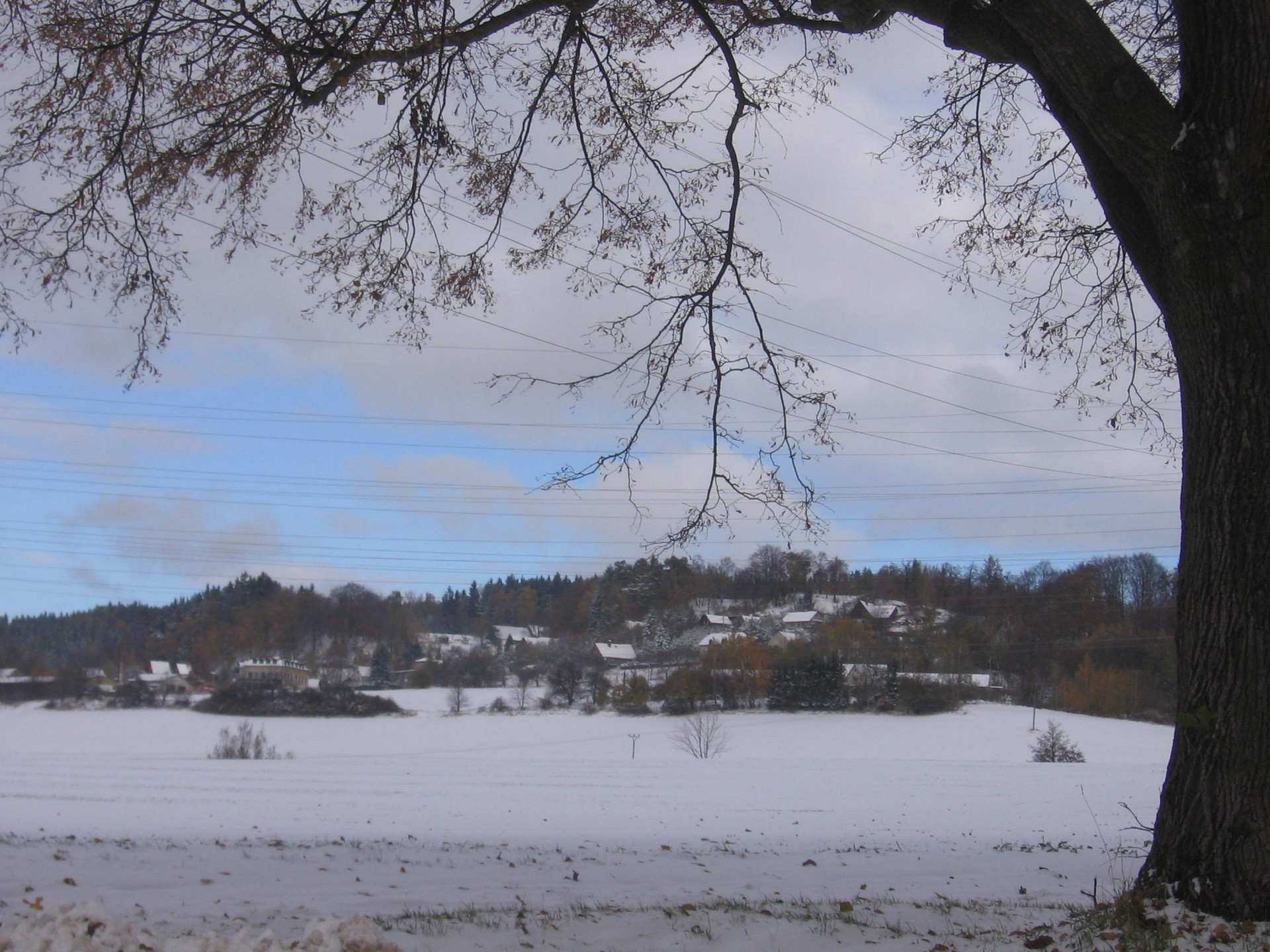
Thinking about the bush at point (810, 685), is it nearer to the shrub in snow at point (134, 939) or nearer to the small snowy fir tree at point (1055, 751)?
the small snowy fir tree at point (1055, 751)

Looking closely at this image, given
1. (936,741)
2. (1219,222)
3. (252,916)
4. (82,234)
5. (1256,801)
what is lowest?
(936,741)

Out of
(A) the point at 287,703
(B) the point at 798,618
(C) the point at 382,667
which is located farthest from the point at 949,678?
(C) the point at 382,667

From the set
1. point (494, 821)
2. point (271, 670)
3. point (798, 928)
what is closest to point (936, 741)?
point (494, 821)

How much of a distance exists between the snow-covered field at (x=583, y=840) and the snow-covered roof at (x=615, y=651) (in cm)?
1606

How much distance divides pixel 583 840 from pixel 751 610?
21.5 metres

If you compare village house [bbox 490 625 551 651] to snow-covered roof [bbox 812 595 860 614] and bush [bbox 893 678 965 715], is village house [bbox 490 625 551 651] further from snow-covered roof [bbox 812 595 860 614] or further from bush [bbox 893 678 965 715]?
bush [bbox 893 678 965 715]

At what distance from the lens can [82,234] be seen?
6.40 m

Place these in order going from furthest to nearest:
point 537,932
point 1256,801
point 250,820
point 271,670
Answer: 1. point 271,670
2. point 250,820
3. point 537,932
4. point 1256,801

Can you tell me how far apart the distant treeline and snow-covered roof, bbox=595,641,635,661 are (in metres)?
2.10

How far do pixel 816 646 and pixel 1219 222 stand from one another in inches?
2195

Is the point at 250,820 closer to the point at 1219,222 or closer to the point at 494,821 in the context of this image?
the point at 494,821

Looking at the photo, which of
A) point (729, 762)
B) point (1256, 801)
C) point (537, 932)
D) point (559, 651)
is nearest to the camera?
point (1256, 801)

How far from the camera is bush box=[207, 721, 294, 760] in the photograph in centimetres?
3866

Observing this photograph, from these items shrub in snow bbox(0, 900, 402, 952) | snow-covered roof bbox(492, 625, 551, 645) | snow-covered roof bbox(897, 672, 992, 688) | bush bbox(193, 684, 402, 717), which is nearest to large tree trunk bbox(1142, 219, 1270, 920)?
shrub in snow bbox(0, 900, 402, 952)
